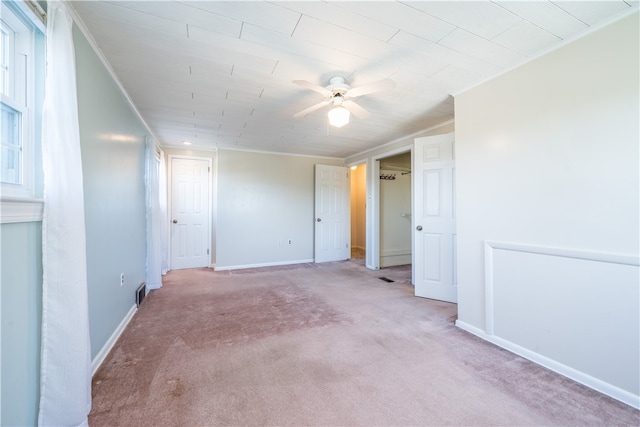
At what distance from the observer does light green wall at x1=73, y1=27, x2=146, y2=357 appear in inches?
68.9

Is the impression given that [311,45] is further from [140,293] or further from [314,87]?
[140,293]

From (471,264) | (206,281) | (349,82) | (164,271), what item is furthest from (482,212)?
(164,271)

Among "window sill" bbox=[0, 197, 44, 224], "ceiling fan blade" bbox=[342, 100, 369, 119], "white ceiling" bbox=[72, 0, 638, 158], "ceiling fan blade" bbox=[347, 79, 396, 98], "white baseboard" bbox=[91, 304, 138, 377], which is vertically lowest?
"white baseboard" bbox=[91, 304, 138, 377]

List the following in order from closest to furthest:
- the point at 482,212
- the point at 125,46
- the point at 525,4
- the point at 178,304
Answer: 1. the point at 525,4
2. the point at 125,46
3. the point at 482,212
4. the point at 178,304

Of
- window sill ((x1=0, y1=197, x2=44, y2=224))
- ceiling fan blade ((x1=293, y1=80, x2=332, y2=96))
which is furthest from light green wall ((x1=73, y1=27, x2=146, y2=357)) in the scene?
ceiling fan blade ((x1=293, y1=80, x2=332, y2=96))

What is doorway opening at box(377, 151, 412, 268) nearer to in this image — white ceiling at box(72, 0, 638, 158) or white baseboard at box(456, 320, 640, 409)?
white ceiling at box(72, 0, 638, 158)

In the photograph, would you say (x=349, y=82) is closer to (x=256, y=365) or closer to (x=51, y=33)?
(x=51, y=33)

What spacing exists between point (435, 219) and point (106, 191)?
3.44 metres

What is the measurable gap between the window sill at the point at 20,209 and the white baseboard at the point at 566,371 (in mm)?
3152

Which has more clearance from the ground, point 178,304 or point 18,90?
point 18,90

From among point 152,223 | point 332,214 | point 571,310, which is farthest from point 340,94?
point 332,214

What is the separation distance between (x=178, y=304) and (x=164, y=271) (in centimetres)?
176

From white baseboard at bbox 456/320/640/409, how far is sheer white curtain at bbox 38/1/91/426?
283 centimetres

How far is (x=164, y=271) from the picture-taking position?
14.7 ft
